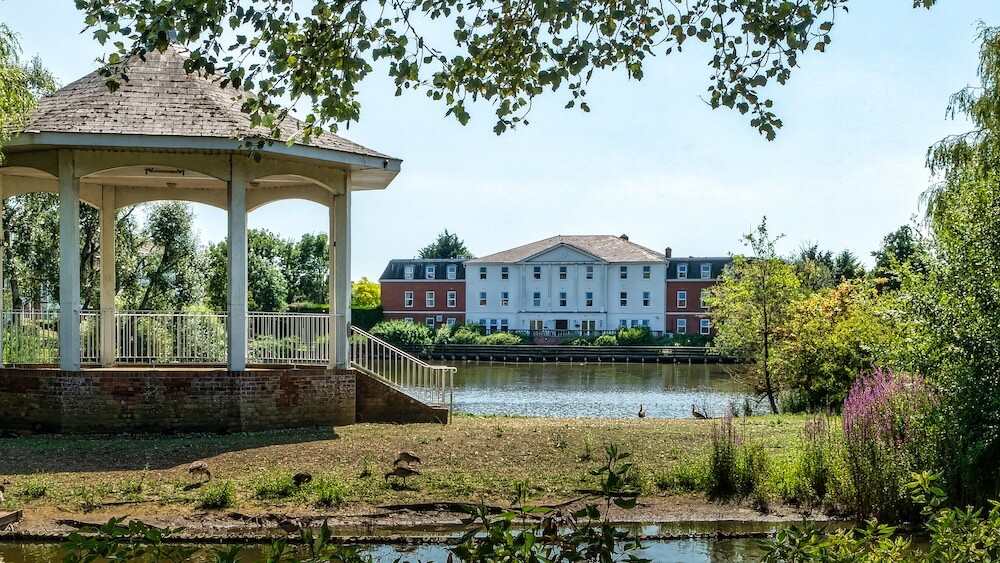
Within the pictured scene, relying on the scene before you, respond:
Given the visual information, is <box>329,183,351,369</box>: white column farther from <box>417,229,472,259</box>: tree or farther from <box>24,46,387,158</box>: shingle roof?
<box>417,229,472,259</box>: tree

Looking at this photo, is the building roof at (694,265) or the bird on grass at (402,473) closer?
the bird on grass at (402,473)

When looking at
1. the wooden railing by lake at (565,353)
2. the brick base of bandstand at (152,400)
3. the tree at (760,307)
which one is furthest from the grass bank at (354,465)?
the wooden railing by lake at (565,353)

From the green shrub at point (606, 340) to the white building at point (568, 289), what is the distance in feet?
23.0

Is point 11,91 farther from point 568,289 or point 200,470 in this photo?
point 568,289

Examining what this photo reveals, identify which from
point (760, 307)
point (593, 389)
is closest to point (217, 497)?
point (760, 307)

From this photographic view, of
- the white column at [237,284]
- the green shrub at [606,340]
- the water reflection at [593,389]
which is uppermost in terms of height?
the white column at [237,284]

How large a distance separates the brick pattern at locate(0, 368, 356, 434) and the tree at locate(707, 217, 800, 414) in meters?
17.3

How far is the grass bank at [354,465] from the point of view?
10688mm

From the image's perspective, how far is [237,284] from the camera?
16016mm

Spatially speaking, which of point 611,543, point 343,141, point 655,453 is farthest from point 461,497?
point 343,141

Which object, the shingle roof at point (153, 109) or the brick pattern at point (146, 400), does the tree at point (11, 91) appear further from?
the brick pattern at point (146, 400)

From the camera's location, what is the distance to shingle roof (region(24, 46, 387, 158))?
15125mm

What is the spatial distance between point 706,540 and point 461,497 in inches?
109

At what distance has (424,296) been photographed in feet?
269
